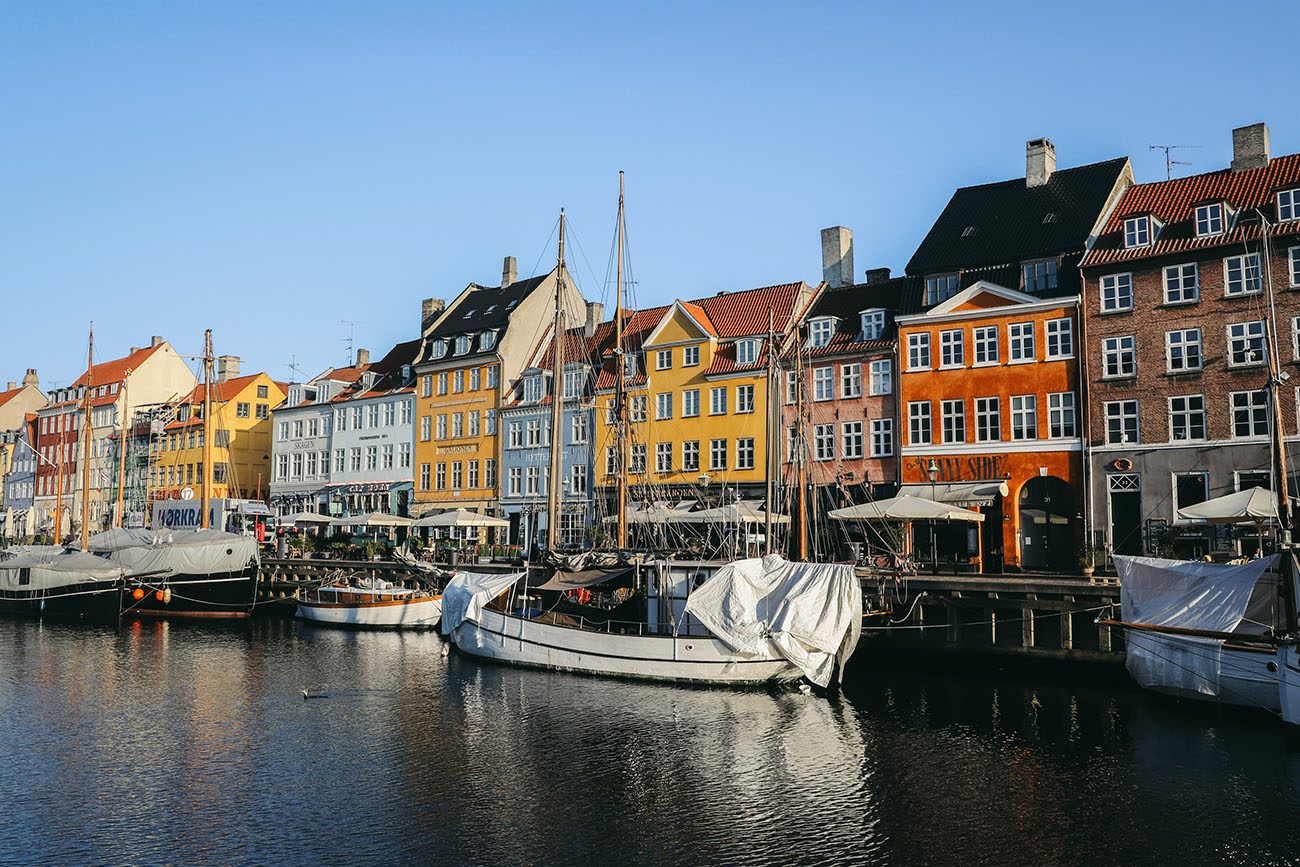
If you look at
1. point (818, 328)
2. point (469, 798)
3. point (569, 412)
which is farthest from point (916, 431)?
point (469, 798)

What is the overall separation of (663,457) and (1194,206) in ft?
91.3

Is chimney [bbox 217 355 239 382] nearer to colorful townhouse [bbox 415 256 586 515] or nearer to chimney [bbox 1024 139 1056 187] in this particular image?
colorful townhouse [bbox 415 256 586 515]

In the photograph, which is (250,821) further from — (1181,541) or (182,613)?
(182,613)

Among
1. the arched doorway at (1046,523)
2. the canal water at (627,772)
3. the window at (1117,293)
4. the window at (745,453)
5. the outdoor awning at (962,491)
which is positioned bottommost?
the canal water at (627,772)

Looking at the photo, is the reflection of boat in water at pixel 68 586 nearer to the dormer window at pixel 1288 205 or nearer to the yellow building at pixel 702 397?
the yellow building at pixel 702 397

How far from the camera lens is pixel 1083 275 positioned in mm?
45844

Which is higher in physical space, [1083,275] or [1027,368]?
[1083,275]

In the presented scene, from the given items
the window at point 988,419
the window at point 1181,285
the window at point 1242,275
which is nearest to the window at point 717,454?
the window at point 988,419

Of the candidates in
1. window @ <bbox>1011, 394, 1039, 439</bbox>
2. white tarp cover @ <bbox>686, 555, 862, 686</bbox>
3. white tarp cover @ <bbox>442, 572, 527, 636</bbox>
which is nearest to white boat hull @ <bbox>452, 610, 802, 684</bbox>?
white tarp cover @ <bbox>442, 572, 527, 636</bbox>

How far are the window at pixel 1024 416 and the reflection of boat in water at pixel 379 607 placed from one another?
26768 mm

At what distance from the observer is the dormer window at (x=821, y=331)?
178 feet

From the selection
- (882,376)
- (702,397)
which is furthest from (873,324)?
(702,397)

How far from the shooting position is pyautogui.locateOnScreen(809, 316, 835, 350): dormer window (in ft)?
178

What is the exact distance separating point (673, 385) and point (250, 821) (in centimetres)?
4090
